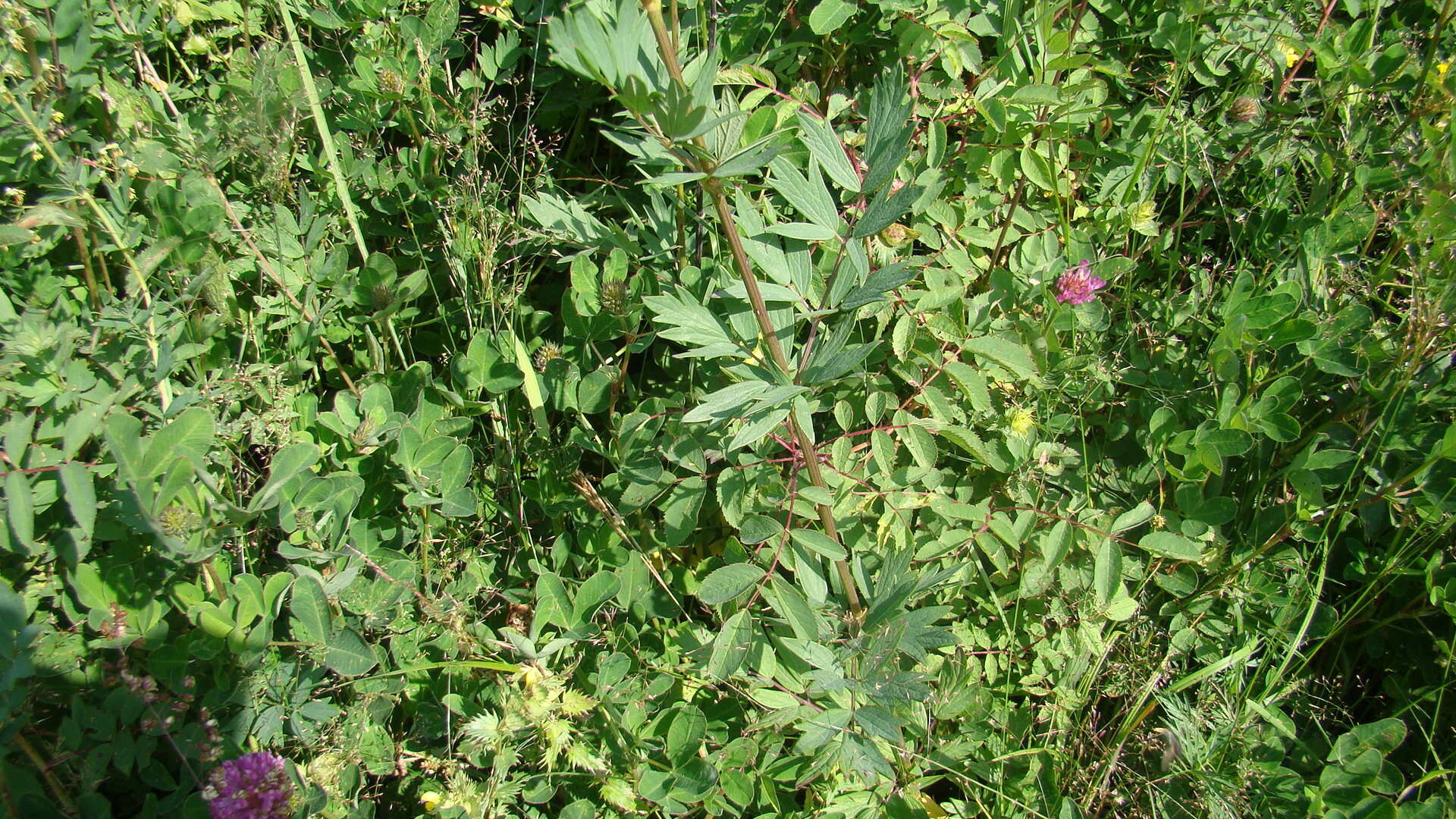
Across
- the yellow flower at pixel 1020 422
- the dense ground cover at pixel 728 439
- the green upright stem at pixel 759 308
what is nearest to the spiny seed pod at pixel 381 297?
the dense ground cover at pixel 728 439

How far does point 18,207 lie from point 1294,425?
304 cm

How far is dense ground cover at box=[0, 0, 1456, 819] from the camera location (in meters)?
1.86

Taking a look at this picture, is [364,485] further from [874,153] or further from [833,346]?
[874,153]

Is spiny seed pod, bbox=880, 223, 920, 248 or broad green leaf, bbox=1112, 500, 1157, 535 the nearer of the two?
broad green leaf, bbox=1112, 500, 1157, 535

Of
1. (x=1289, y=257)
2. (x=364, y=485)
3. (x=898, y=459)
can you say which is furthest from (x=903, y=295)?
(x=364, y=485)

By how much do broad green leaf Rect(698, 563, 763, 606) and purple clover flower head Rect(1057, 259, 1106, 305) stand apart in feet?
3.47

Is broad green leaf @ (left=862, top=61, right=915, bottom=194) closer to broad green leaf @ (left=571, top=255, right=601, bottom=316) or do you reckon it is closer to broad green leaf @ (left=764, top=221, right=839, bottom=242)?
broad green leaf @ (left=764, top=221, right=839, bottom=242)

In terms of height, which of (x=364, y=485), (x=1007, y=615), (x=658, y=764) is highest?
(x=364, y=485)

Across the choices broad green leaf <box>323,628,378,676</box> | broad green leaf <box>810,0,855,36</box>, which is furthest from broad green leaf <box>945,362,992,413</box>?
broad green leaf <box>323,628,378,676</box>

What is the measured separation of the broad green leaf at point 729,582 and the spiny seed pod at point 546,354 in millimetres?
757

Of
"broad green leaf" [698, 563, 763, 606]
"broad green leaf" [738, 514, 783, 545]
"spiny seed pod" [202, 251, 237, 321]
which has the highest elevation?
"spiny seed pod" [202, 251, 237, 321]

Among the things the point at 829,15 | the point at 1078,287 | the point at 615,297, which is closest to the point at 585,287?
the point at 615,297

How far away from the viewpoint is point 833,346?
5.08ft

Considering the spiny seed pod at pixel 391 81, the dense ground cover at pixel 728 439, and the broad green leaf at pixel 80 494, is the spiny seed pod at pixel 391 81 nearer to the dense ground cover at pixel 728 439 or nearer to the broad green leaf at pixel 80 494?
the dense ground cover at pixel 728 439
